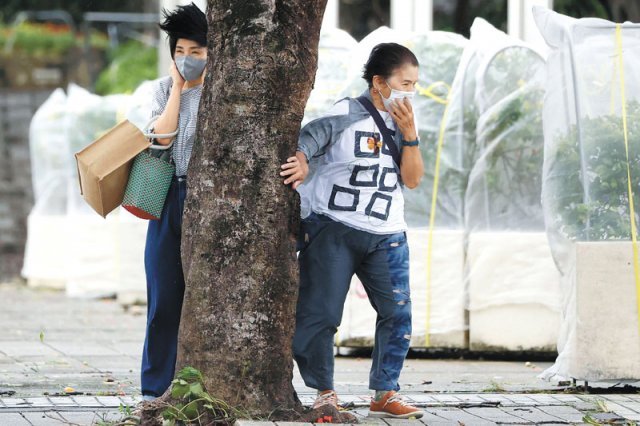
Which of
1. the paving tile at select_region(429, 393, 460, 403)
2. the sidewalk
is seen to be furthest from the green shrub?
the paving tile at select_region(429, 393, 460, 403)

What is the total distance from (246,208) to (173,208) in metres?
0.63

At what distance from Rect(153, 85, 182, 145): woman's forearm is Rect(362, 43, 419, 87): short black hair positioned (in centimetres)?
84

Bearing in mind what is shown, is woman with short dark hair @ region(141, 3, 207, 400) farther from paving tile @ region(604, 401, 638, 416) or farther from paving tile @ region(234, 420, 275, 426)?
paving tile @ region(604, 401, 638, 416)

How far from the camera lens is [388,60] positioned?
18.9 ft

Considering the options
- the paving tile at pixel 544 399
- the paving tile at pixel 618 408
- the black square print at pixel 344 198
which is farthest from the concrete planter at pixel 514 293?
the black square print at pixel 344 198

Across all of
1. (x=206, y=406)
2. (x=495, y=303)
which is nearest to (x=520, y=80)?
(x=495, y=303)

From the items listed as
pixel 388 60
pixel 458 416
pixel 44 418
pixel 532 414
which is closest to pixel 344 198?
pixel 388 60

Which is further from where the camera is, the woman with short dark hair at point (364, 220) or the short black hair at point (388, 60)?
the short black hair at point (388, 60)

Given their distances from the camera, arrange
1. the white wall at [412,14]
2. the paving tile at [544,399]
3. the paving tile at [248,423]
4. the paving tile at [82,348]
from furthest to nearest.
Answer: the white wall at [412,14]
the paving tile at [82,348]
the paving tile at [544,399]
the paving tile at [248,423]

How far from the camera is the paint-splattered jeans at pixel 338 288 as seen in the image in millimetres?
5555

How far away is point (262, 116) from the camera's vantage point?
5113 millimetres

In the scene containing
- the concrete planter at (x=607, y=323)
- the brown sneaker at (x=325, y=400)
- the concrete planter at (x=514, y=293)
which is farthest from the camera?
the concrete planter at (x=514, y=293)

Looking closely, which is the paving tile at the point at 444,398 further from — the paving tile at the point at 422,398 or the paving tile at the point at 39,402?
the paving tile at the point at 39,402

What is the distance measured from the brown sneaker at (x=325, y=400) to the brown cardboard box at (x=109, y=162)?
1.17 meters
